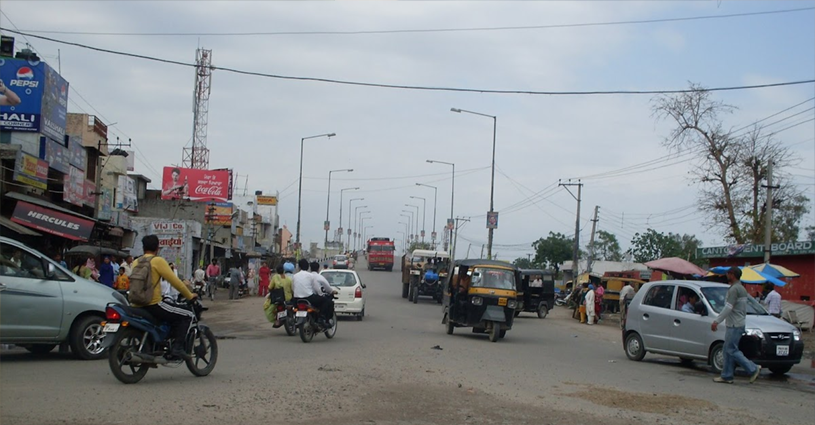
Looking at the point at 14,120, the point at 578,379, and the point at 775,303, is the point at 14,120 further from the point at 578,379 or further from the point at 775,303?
the point at 775,303

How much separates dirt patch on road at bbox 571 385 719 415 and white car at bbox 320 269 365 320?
531 inches

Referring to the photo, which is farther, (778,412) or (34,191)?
(34,191)

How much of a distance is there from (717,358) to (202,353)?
9.19 metres

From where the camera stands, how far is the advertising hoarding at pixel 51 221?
883 inches

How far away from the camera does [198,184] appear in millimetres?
57969

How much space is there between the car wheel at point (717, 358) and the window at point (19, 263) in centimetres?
1150

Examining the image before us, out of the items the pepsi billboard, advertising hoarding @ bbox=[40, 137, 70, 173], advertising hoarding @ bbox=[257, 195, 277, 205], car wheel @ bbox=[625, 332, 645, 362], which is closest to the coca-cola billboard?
advertising hoarding @ bbox=[40, 137, 70, 173]

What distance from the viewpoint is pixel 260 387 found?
9.47 metres

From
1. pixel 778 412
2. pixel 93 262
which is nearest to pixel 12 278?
pixel 778 412

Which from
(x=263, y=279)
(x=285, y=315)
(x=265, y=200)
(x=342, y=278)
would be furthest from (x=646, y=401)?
(x=265, y=200)

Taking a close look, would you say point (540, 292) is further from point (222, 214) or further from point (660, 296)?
point (222, 214)

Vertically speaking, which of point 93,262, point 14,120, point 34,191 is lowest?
point 93,262

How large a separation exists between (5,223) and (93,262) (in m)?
3.24

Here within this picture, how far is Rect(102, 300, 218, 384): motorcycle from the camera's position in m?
9.19
